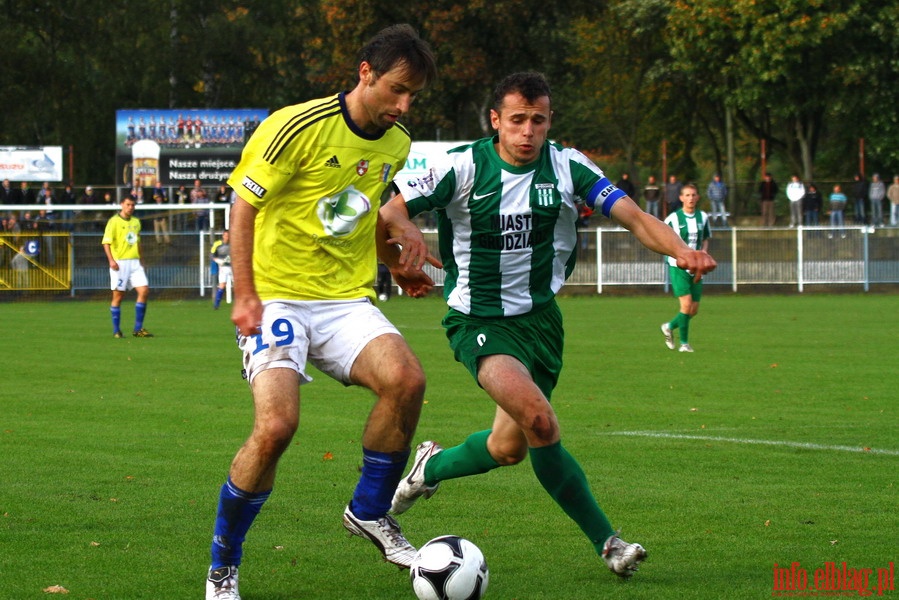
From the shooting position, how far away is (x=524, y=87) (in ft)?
18.7

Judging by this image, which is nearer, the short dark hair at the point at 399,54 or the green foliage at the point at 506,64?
the short dark hair at the point at 399,54

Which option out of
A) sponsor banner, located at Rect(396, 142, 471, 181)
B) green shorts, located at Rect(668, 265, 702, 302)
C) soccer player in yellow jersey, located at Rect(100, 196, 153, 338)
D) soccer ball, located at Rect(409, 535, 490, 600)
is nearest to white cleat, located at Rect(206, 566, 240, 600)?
soccer ball, located at Rect(409, 535, 490, 600)

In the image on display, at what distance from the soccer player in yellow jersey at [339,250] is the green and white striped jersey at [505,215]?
416 mm

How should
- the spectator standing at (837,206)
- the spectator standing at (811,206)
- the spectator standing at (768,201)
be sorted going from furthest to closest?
the spectator standing at (768,201)
the spectator standing at (811,206)
the spectator standing at (837,206)

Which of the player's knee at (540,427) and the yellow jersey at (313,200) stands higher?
the yellow jersey at (313,200)

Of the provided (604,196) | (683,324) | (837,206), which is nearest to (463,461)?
(604,196)

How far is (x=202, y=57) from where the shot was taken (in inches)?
2143

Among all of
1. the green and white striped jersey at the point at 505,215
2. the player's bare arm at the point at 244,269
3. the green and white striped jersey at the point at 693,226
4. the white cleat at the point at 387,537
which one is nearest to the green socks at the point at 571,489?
the white cleat at the point at 387,537

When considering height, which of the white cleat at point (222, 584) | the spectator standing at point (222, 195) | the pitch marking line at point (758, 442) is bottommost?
the white cleat at point (222, 584)

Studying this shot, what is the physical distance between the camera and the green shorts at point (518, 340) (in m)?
5.79

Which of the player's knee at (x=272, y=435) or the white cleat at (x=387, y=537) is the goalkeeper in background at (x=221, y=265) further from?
the player's knee at (x=272, y=435)

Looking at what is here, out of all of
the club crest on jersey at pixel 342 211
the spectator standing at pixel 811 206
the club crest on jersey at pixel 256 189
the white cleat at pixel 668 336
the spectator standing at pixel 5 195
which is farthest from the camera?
the spectator standing at pixel 811 206

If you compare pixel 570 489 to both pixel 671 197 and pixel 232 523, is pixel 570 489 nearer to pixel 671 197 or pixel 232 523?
pixel 232 523

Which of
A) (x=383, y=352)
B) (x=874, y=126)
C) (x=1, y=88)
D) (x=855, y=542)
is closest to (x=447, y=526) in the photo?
(x=383, y=352)
